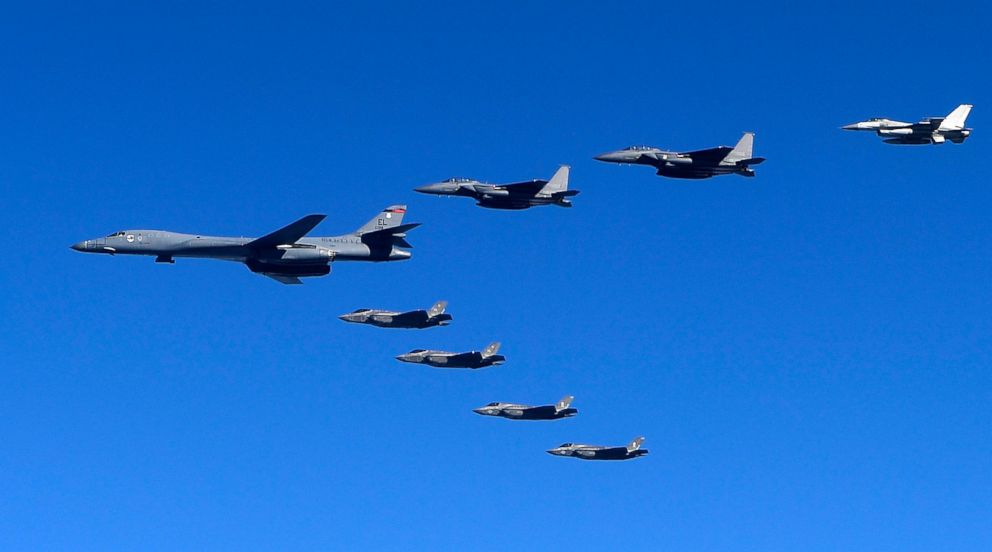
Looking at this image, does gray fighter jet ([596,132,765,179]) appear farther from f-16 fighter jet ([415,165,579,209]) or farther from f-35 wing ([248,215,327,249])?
f-35 wing ([248,215,327,249])

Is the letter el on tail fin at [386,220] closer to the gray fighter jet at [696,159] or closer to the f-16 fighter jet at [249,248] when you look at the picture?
the f-16 fighter jet at [249,248]

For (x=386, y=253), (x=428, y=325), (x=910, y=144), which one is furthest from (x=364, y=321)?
(x=910, y=144)

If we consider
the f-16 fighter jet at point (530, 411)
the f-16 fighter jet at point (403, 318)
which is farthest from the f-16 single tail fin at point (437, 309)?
the f-16 fighter jet at point (530, 411)

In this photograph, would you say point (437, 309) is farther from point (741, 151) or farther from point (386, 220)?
point (741, 151)

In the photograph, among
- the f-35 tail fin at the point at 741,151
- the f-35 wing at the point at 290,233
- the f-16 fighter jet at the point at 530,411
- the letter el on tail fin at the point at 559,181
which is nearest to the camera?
the f-35 wing at the point at 290,233

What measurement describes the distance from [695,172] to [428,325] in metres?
26.8

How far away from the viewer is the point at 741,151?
114438 mm

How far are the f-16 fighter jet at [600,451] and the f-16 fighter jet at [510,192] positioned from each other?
41879 mm

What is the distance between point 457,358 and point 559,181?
20320mm

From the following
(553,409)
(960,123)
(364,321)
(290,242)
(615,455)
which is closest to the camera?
(290,242)

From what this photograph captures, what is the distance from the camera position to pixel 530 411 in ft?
475

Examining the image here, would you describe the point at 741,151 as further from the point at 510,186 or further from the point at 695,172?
the point at 510,186

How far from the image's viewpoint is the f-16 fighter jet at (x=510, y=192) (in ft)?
373

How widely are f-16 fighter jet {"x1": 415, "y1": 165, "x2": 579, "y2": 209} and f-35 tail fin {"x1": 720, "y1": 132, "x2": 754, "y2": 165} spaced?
40.7 ft
